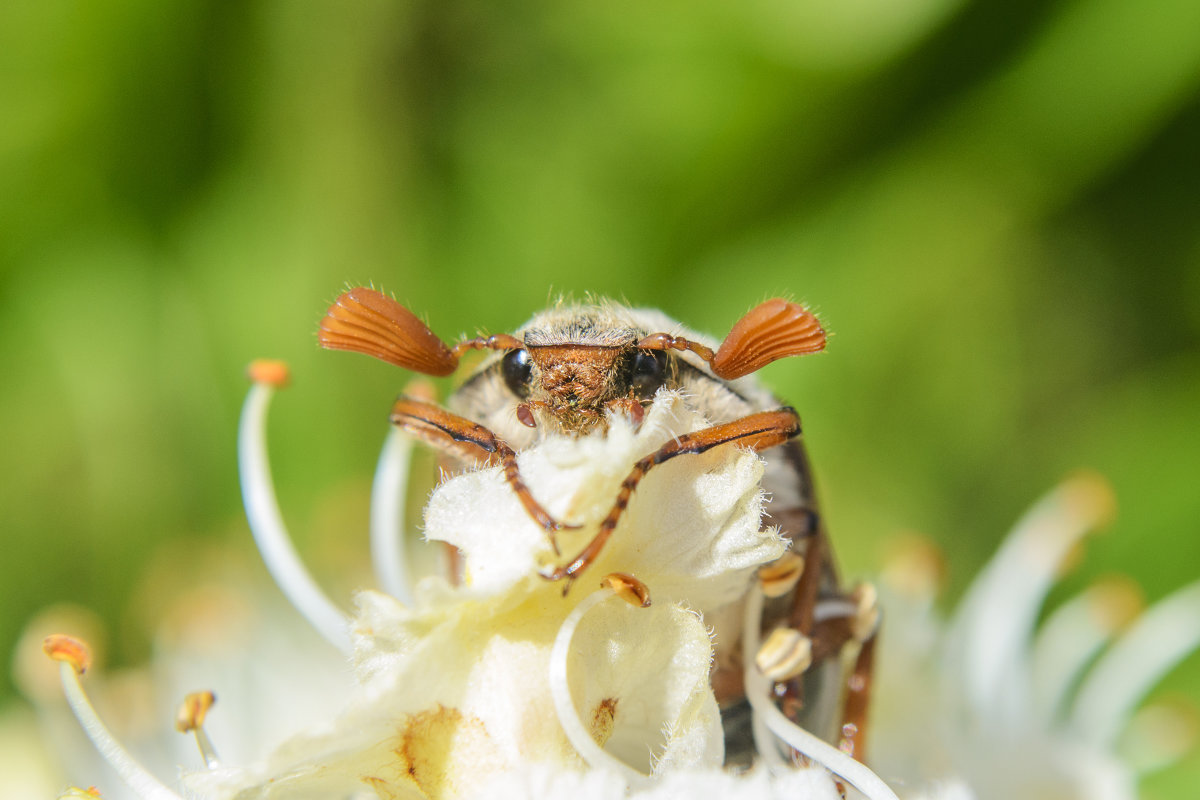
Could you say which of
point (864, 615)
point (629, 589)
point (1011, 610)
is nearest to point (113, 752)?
point (629, 589)

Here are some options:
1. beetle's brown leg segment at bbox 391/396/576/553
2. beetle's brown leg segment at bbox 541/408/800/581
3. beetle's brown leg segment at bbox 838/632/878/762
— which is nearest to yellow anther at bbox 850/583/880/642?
beetle's brown leg segment at bbox 838/632/878/762

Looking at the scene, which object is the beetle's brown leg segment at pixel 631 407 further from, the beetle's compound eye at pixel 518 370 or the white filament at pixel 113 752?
the white filament at pixel 113 752

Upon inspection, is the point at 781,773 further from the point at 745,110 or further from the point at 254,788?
the point at 745,110

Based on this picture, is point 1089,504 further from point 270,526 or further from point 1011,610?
point 270,526

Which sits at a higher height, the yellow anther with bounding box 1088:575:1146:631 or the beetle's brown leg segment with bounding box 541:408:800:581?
the yellow anther with bounding box 1088:575:1146:631

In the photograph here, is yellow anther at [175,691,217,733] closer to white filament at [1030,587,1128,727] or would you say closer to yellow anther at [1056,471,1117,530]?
white filament at [1030,587,1128,727]

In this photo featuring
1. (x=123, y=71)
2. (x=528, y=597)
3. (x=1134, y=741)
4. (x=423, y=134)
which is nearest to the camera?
(x=528, y=597)

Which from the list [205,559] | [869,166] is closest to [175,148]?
[205,559]

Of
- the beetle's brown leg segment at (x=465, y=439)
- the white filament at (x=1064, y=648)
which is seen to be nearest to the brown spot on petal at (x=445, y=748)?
the beetle's brown leg segment at (x=465, y=439)
